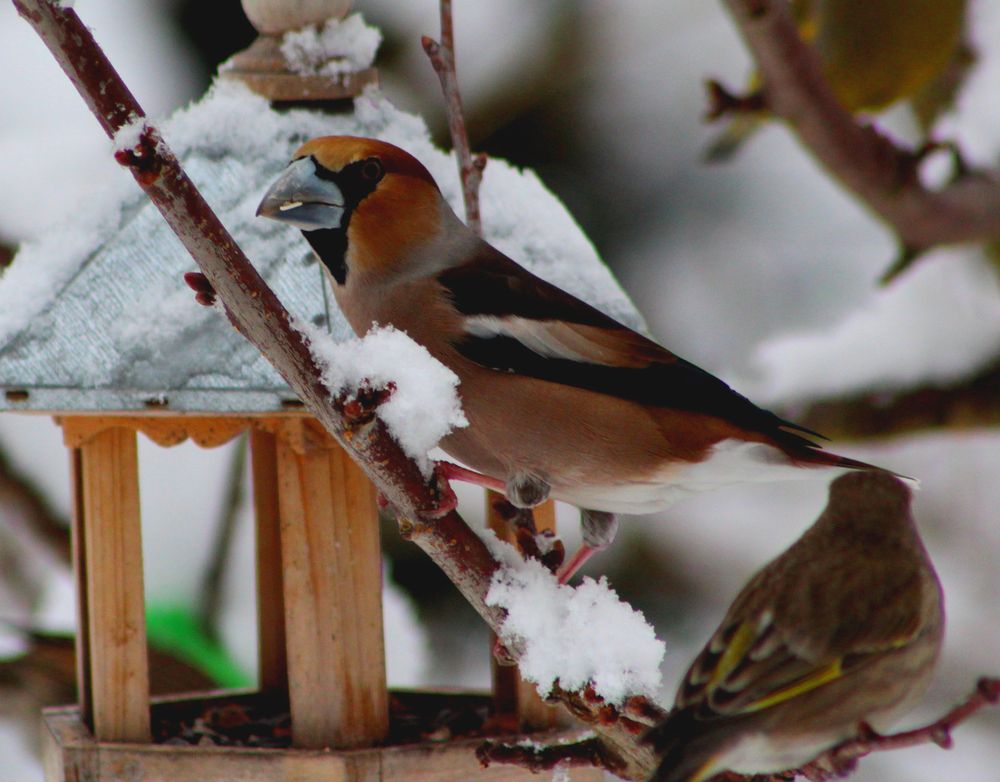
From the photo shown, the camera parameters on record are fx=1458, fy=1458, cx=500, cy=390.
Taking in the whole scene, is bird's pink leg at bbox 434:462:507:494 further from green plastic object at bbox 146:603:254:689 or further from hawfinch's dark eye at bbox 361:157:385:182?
green plastic object at bbox 146:603:254:689

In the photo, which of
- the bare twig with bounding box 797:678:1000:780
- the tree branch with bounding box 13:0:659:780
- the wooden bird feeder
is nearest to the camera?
the bare twig with bounding box 797:678:1000:780

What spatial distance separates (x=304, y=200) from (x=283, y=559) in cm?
69

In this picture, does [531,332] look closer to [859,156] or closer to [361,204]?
[361,204]

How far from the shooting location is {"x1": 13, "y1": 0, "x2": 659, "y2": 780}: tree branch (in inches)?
67.7

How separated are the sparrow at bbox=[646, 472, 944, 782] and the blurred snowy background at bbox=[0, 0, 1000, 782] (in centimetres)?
245

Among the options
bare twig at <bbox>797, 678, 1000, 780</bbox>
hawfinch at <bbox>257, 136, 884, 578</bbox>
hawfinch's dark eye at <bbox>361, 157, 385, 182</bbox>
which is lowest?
bare twig at <bbox>797, 678, 1000, 780</bbox>

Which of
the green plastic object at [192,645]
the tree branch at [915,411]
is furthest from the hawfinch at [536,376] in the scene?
the tree branch at [915,411]

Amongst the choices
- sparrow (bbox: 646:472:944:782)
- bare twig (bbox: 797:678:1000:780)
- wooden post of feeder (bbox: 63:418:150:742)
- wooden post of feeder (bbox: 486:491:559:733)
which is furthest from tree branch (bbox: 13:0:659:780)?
wooden post of feeder (bbox: 63:418:150:742)

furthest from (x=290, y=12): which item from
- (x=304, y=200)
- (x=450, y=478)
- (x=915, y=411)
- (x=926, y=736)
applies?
(x=915, y=411)

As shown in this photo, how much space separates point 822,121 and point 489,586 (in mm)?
2144

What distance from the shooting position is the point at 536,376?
2.48 m

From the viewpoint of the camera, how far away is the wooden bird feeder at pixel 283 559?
2453 millimetres

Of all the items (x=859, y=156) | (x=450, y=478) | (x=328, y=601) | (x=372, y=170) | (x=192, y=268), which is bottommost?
(x=328, y=601)

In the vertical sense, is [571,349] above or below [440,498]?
above
